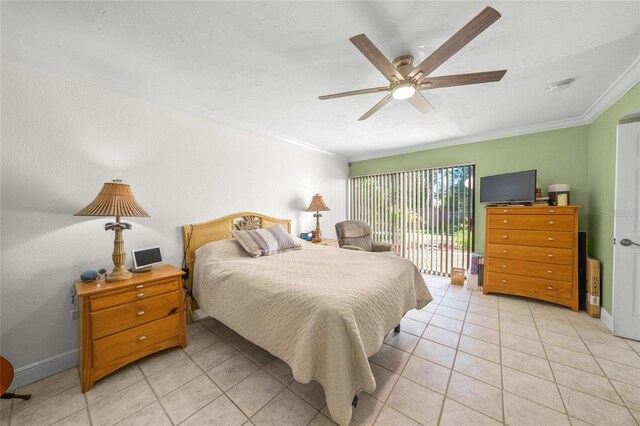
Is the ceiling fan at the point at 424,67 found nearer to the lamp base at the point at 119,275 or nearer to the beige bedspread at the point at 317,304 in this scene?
the beige bedspread at the point at 317,304

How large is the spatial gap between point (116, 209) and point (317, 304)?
5.73ft

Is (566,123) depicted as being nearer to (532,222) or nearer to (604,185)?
(604,185)

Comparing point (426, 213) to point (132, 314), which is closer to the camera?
point (132, 314)

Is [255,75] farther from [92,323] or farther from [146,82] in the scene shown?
[92,323]

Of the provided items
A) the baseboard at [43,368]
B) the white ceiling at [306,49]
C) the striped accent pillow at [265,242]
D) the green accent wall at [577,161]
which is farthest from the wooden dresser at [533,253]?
the baseboard at [43,368]

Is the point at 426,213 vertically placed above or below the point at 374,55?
below

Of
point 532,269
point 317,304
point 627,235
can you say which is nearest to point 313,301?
point 317,304

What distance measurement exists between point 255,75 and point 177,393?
2583 mm

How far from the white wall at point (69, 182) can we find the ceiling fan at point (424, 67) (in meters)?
2.26

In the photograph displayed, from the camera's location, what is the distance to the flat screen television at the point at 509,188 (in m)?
3.09

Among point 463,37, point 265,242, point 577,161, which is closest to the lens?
point 463,37

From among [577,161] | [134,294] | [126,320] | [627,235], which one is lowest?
[126,320]

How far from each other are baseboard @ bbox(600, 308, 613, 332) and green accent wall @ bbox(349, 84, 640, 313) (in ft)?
0.19

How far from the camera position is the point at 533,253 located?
10.00 feet
